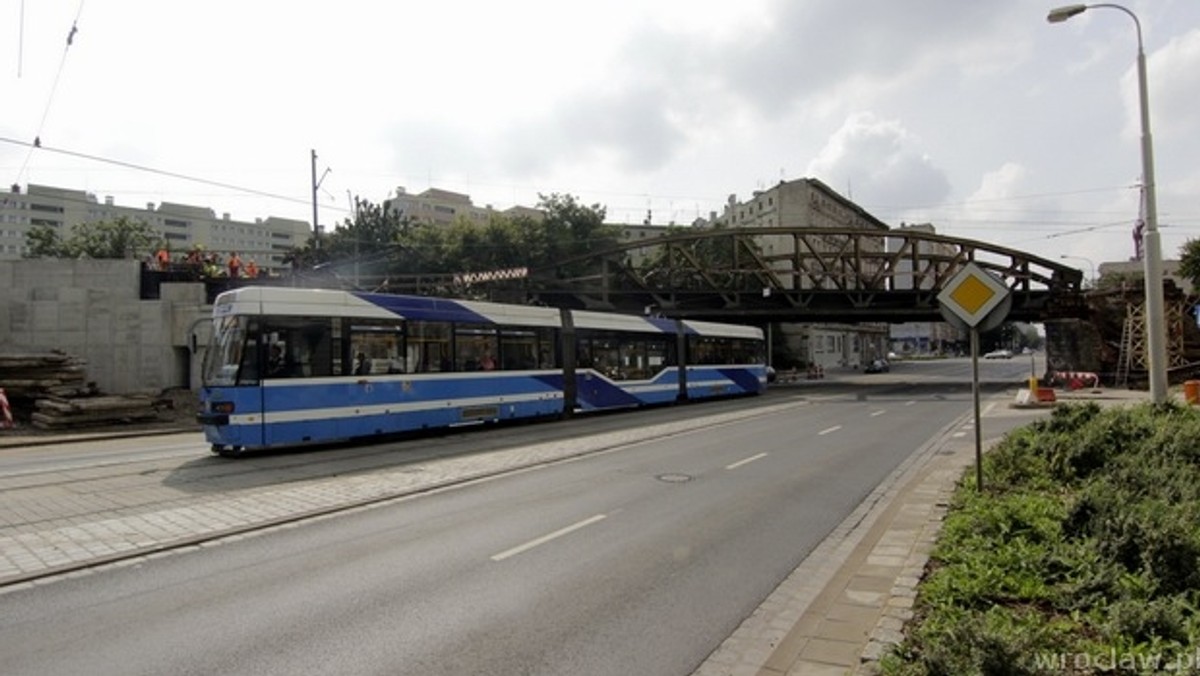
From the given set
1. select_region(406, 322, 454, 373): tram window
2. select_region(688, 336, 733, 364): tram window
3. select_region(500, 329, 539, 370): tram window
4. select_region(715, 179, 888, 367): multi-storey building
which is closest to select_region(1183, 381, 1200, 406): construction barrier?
select_region(688, 336, 733, 364): tram window

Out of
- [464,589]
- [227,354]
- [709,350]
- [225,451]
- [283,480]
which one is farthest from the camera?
[709,350]

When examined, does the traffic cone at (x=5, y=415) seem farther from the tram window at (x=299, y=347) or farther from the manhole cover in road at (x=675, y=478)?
the manhole cover in road at (x=675, y=478)

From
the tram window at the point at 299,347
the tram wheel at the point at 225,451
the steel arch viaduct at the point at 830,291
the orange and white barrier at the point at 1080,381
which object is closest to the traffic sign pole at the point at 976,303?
the tram window at the point at 299,347

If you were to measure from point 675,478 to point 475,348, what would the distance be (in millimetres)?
8613

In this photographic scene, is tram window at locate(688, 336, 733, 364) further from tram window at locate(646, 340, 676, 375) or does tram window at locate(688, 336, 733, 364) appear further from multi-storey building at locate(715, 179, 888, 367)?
multi-storey building at locate(715, 179, 888, 367)

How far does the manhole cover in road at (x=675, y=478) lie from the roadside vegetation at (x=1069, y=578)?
13.2 feet

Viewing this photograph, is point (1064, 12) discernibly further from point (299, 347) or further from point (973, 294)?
point (299, 347)

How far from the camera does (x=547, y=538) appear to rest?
26.2ft

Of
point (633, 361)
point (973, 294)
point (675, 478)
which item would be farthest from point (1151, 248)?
point (633, 361)

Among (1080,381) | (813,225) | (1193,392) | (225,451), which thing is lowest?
(1080,381)

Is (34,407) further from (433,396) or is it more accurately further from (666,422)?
(666,422)

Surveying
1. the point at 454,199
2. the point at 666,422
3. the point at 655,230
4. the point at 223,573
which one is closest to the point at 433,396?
the point at 666,422

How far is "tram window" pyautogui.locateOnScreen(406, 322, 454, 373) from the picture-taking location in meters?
17.0

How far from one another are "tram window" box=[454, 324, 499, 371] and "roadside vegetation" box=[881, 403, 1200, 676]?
40.1 feet
